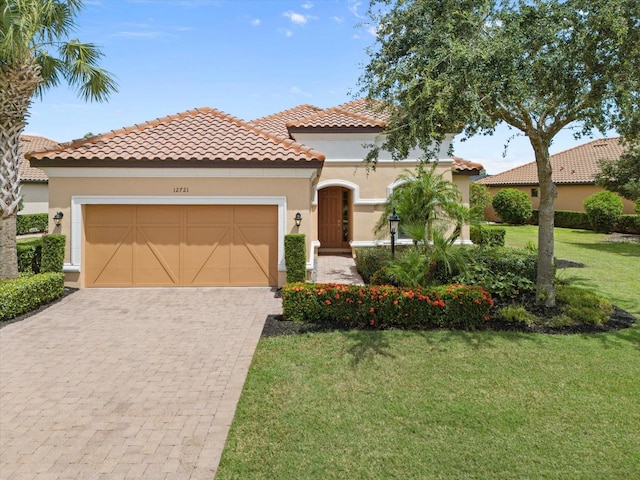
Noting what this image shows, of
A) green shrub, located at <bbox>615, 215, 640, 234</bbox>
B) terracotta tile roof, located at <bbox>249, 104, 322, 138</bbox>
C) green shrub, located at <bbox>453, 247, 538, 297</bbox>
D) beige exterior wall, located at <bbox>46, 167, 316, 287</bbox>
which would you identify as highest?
terracotta tile roof, located at <bbox>249, 104, 322, 138</bbox>

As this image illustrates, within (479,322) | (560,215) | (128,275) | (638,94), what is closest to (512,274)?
(479,322)

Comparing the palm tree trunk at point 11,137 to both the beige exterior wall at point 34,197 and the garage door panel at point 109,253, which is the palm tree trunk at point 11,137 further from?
the beige exterior wall at point 34,197

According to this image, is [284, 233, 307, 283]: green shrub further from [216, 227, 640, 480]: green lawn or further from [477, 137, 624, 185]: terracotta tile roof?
[477, 137, 624, 185]: terracotta tile roof

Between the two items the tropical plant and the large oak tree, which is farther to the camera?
the tropical plant

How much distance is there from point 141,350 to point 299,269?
4750 millimetres

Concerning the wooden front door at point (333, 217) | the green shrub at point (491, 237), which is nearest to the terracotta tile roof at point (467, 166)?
the green shrub at point (491, 237)

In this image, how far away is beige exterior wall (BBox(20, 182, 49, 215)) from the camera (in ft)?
102

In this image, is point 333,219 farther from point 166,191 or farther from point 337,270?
point 166,191

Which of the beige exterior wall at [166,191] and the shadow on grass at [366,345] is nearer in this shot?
the shadow on grass at [366,345]

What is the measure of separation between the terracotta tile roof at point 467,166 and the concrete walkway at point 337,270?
19.3ft

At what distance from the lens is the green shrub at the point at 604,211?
83.1 ft

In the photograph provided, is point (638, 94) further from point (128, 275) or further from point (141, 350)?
point (128, 275)

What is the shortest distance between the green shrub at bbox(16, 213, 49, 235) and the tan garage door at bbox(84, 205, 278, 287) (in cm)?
1871

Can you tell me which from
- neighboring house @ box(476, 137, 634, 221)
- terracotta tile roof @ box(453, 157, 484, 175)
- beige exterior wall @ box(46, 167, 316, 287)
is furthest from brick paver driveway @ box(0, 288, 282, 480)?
neighboring house @ box(476, 137, 634, 221)
